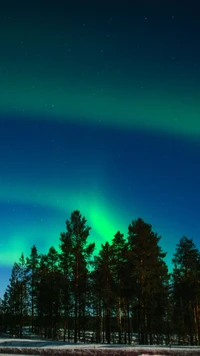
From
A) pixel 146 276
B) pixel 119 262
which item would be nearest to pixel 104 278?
pixel 119 262

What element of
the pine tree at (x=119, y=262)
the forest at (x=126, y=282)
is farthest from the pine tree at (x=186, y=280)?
the pine tree at (x=119, y=262)

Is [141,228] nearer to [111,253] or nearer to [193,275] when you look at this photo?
[111,253]

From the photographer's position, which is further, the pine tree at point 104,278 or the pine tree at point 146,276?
the pine tree at point 104,278

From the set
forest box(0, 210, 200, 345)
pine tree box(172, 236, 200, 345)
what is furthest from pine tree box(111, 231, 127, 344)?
pine tree box(172, 236, 200, 345)

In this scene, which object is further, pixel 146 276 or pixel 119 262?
pixel 119 262

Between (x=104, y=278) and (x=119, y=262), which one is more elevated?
(x=119, y=262)

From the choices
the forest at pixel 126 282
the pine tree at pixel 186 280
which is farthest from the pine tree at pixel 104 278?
the pine tree at pixel 186 280

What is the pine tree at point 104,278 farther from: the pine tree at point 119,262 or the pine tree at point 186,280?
the pine tree at point 186,280

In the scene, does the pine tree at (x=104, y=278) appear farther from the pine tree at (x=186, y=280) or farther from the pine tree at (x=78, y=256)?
the pine tree at (x=186, y=280)

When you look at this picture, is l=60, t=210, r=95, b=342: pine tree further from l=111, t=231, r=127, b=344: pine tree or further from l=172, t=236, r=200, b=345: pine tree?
l=172, t=236, r=200, b=345: pine tree

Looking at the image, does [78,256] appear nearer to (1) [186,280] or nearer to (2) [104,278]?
(2) [104,278]

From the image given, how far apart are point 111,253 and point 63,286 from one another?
712 cm

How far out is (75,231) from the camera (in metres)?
41.1

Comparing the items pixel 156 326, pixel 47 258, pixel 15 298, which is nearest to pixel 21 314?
pixel 15 298
